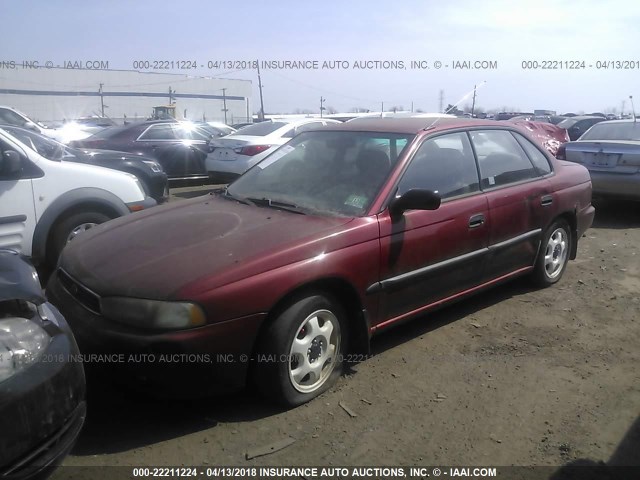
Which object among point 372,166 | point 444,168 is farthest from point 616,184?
point 372,166

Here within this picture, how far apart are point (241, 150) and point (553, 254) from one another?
638cm

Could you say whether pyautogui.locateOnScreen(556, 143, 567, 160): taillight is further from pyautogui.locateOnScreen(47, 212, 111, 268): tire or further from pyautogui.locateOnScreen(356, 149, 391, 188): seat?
pyautogui.locateOnScreen(47, 212, 111, 268): tire

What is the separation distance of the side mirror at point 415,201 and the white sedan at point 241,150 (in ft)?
21.3

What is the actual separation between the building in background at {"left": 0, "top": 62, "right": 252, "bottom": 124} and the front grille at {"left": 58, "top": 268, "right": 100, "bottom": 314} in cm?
4274

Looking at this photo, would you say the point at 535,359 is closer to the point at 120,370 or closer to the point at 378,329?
the point at 378,329

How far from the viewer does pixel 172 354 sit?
8.70ft

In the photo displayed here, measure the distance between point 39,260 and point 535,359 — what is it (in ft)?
13.6

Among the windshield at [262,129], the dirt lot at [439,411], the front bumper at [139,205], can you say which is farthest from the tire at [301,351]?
the windshield at [262,129]

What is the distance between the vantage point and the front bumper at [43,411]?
6.37 feet

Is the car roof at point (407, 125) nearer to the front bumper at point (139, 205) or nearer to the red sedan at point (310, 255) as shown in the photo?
the red sedan at point (310, 255)

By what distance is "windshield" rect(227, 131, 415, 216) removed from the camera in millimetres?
3600

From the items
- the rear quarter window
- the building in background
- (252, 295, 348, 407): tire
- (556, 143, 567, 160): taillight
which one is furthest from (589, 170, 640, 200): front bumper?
the building in background

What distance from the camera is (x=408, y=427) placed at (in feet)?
9.62

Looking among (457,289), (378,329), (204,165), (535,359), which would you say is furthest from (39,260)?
(204,165)
